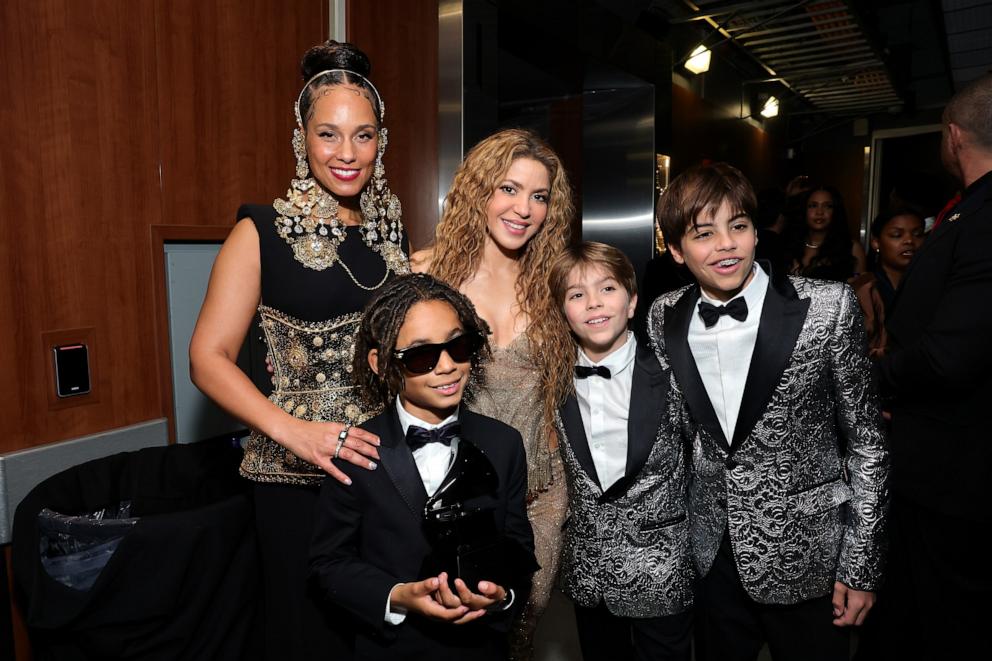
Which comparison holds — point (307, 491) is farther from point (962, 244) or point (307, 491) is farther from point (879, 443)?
point (962, 244)

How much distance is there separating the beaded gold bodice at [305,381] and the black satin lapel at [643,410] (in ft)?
2.16

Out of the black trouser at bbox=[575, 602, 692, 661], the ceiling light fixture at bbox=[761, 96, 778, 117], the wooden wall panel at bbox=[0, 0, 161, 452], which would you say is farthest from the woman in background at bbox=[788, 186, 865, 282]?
the ceiling light fixture at bbox=[761, 96, 778, 117]

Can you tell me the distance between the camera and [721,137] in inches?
289

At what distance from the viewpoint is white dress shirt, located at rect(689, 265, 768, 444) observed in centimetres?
163

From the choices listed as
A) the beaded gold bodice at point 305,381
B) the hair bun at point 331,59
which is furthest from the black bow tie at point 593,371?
the hair bun at point 331,59

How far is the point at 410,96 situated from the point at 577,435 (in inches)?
89.0

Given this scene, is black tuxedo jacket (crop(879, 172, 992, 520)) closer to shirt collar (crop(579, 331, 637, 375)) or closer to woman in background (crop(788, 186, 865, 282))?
shirt collar (crop(579, 331, 637, 375))

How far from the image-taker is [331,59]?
168 centimetres

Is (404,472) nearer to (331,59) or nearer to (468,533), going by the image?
(468,533)

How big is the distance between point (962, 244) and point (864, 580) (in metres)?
1.07

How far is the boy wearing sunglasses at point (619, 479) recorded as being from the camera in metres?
1.68

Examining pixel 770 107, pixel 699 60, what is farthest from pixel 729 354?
pixel 770 107

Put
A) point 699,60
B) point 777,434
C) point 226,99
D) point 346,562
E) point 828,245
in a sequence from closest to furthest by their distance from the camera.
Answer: point 346,562 → point 777,434 → point 226,99 → point 828,245 → point 699,60

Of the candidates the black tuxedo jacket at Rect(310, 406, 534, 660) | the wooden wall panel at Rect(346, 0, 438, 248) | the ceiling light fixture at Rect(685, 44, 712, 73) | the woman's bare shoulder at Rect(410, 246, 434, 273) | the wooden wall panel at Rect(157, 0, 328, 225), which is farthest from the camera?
the ceiling light fixture at Rect(685, 44, 712, 73)
